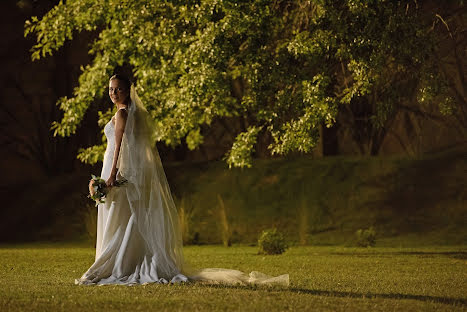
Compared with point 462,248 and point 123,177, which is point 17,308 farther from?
point 462,248

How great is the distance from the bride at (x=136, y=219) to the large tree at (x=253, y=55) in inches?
201

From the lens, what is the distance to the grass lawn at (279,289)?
27.7ft

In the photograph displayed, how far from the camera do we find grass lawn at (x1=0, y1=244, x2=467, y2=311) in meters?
8.45

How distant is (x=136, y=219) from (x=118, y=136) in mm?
1060

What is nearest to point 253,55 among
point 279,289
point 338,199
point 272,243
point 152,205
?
point 272,243

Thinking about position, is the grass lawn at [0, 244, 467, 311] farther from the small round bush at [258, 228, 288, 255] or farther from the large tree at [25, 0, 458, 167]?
the large tree at [25, 0, 458, 167]

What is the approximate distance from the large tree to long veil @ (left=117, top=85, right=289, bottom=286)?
506 cm

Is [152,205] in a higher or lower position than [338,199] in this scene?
lower

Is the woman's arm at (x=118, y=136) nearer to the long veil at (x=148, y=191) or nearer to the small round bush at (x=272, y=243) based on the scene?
the long veil at (x=148, y=191)

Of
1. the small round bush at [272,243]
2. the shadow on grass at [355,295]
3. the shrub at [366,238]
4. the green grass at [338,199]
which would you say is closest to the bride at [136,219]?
the shadow on grass at [355,295]

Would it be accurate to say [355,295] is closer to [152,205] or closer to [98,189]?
[152,205]

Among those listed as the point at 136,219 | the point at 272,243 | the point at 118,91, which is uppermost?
the point at 118,91

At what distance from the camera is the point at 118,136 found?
35.3 ft

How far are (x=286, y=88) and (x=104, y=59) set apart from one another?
3.90m
